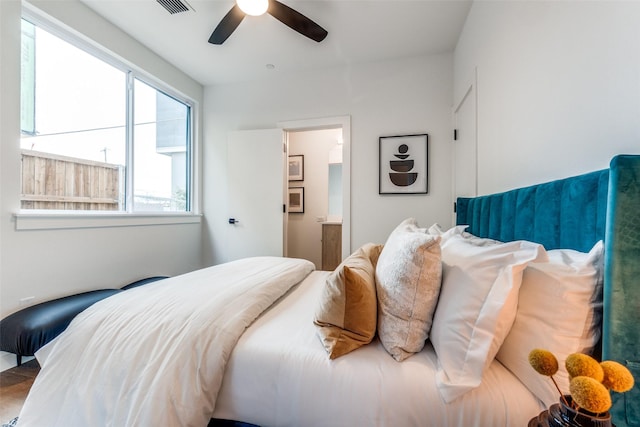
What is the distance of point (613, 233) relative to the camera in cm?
63

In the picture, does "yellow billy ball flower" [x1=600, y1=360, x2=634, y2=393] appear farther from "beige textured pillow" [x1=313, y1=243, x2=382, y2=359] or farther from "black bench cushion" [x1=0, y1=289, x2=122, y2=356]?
"black bench cushion" [x1=0, y1=289, x2=122, y2=356]

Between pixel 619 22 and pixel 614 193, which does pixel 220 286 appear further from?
pixel 619 22

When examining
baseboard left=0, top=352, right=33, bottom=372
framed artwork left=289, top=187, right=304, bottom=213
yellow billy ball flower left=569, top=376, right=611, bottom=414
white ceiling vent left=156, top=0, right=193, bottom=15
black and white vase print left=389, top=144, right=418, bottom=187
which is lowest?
baseboard left=0, top=352, right=33, bottom=372

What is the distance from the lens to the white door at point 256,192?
11.1ft

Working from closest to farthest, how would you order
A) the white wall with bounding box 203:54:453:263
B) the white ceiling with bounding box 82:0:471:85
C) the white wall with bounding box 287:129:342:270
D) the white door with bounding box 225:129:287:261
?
the white ceiling with bounding box 82:0:471:85, the white wall with bounding box 203:54:453:263, the white door with bounding box 225:129:287:261, the white wall with bounding box 287:129:342:270

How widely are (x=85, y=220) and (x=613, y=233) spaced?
3167 millimetres

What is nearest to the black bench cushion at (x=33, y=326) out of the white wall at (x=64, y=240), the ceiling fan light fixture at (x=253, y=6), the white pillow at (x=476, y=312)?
the white wall at (x=64, y=240)

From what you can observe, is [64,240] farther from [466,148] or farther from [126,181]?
[466,148]

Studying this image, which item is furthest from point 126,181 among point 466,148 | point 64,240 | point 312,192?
point 466,148

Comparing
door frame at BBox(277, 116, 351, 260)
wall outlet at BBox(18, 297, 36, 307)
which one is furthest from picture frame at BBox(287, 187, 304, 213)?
wall outlet at BBox(18, 297, 36, 307)

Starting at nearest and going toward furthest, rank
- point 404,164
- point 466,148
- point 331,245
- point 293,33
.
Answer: point 466,148, point 293,33, point 404,164, point 331,245

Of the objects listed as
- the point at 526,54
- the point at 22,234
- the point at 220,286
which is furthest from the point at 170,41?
the point at 526,54

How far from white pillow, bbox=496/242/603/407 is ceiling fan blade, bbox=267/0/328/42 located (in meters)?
2.03

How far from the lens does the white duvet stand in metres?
0.91
